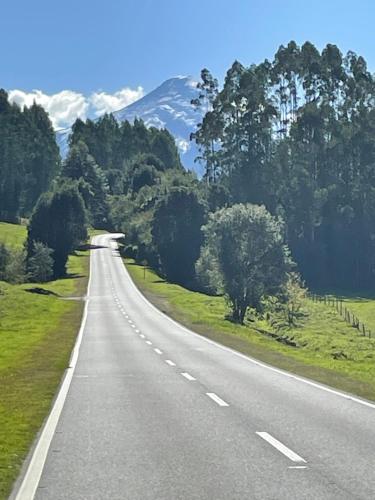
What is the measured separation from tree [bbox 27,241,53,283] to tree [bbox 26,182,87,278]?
11.3 ft

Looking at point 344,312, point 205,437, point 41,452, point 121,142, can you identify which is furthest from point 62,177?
point 41,452

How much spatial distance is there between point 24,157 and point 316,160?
63.4 metres

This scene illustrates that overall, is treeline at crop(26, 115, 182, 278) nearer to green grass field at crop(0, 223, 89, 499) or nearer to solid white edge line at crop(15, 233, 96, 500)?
green grass field at crop(0, 223, 89, 499)

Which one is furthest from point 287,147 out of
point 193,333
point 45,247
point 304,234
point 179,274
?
point 193,333

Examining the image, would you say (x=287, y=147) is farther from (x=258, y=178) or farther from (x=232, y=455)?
→ (x=232, y=455)

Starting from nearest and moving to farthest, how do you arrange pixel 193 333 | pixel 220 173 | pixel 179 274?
pixel 193 333 → pixel 179 274 → pixel 220 173

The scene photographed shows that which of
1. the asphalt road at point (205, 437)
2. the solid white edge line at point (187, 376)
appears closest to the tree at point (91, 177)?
the solid white edge line at point (187, 376)

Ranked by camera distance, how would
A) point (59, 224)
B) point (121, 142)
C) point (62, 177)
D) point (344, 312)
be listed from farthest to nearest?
point (121, 142) → point (62, 177) → point (59, 224) → point (344, 312)

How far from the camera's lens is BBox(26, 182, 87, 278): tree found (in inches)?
4077

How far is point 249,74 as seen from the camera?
12444cm

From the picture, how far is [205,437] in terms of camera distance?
37.8ft

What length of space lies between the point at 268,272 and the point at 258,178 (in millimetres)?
60141

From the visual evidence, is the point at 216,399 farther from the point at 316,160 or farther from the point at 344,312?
the point at 316,160

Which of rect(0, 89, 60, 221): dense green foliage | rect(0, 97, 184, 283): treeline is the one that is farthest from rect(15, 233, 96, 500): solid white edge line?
rect(0, 89, 60, 221): dense green foliage
